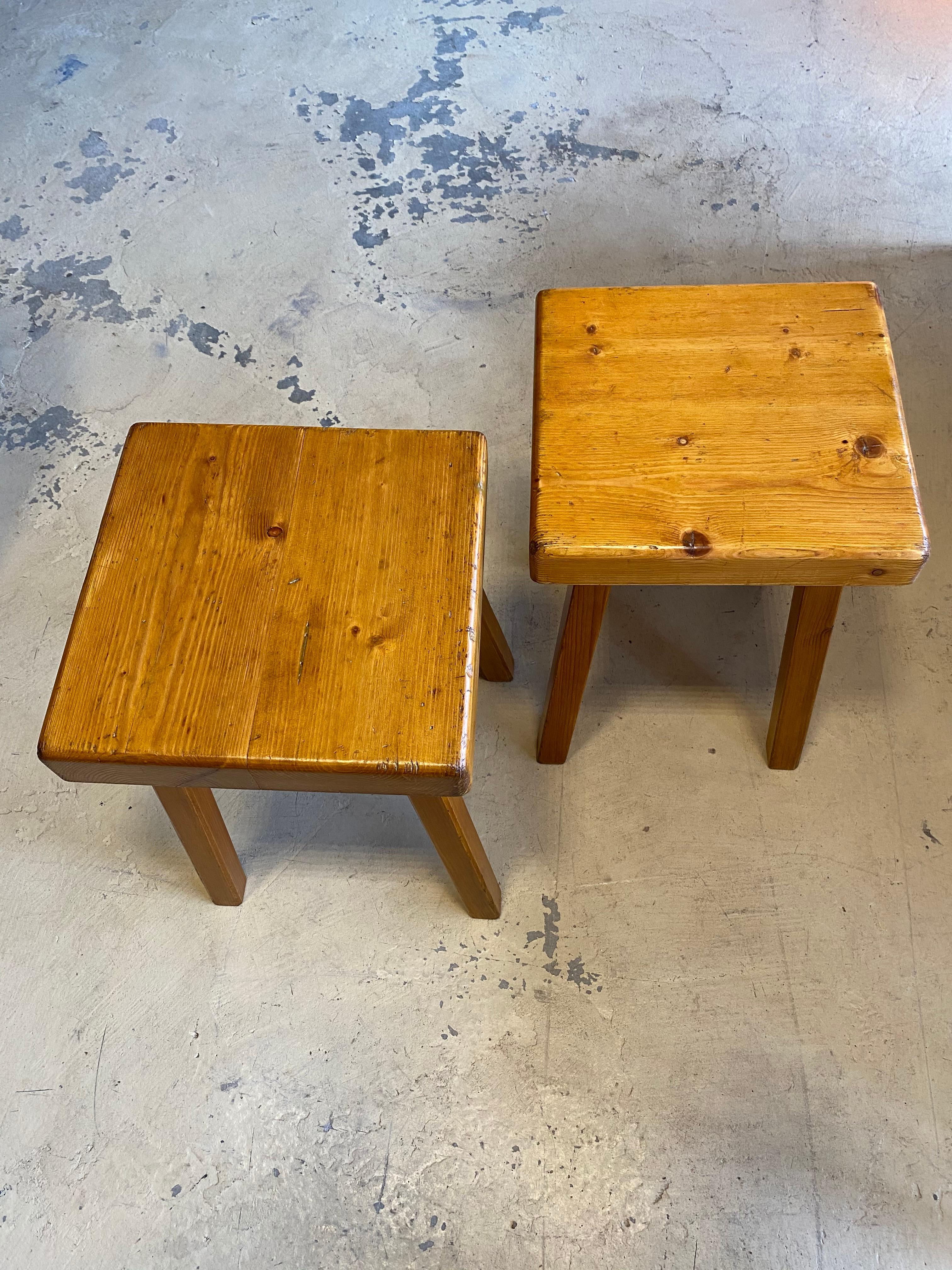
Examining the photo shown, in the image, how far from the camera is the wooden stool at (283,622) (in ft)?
3.40

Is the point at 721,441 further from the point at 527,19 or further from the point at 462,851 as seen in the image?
the point at 527,19

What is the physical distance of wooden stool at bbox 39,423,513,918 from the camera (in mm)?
1037

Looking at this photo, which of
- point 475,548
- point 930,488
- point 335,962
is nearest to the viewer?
point 475,548

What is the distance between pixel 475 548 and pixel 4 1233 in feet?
3.32

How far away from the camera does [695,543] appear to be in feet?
3.77

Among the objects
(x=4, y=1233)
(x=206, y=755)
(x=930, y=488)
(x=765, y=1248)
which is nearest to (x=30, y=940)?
(x=4, y=1233)

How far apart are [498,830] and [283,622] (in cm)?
57

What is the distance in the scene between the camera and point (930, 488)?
5.89 feet

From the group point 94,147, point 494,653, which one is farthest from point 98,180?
point 494,653

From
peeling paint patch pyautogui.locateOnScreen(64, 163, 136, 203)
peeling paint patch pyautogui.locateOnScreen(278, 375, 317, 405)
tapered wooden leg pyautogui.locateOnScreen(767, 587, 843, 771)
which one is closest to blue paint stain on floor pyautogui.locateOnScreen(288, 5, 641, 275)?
peeling paint patch pyautogui.locateOnScreen(278, 375, 317, 405)

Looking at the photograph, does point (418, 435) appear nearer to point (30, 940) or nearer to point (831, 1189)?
point (30, 940)

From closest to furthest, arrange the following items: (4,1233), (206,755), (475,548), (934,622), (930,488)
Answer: (206,755) < (475,548) < (4,1233) < (934,622) < (930,488)

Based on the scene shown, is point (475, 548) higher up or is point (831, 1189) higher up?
point (475, 548)

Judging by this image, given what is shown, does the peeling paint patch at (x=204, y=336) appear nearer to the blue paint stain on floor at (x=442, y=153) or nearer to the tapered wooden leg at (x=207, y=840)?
the blue paint stain on floor at (x=442, y=153)
